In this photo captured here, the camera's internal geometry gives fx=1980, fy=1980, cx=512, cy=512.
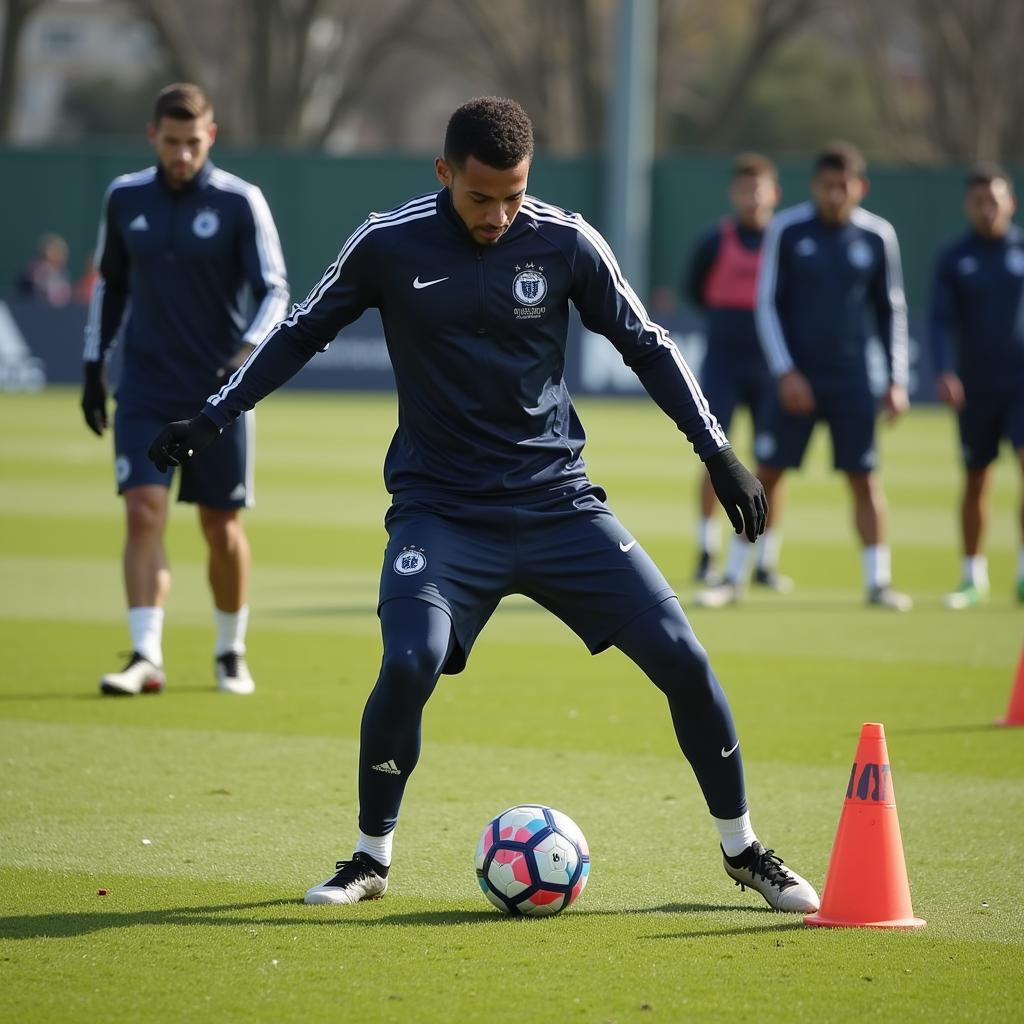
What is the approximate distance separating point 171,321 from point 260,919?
12.7ft

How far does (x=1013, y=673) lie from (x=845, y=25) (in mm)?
47110

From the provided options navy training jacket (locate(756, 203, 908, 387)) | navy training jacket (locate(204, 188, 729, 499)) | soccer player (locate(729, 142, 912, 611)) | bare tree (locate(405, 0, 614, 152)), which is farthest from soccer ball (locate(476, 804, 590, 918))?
bare tree (locate(405, 0, 614, 152))

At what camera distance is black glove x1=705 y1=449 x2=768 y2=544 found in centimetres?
548

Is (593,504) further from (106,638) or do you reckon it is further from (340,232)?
(340,232)

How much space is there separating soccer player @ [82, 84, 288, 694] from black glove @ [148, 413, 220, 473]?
2.89 metres

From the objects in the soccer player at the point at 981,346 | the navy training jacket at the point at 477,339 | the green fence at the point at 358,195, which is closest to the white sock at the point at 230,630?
the navy training jacket at the point at 477,339

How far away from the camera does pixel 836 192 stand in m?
11.5

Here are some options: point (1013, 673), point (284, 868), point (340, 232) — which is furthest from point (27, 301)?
point (284, 868)

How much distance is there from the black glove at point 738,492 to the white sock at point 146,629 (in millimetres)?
3830

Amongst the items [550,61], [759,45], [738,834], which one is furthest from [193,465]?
[759,45]

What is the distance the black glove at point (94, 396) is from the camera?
8.66 m

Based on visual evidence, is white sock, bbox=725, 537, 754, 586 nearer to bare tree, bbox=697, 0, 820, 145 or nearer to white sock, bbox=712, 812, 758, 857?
white sock, bbox=712, 812, 758, 857

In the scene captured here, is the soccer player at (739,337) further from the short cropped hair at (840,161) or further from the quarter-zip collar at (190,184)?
the quarter-zip collar at (190,184)

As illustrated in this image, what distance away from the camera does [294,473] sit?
65.1 feet
